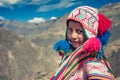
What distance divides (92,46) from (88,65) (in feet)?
0.73

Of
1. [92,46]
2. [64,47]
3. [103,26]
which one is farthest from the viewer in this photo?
[64,47]

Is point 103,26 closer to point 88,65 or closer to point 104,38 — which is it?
point 104,38

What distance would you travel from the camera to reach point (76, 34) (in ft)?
11.8

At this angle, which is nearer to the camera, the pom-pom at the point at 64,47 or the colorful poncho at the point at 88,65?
the colorful poncho at the point at 88,65

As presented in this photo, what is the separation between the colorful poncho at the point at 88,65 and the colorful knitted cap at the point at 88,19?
0.80 ft

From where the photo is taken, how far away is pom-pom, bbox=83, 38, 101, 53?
3182 mm

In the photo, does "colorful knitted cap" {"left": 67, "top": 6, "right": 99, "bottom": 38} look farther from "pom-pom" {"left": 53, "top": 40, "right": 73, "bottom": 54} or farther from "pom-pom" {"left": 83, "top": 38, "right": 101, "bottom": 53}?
"pom-pom" {"left": 53, "top": 40, "right": 73, "bottom": 54}

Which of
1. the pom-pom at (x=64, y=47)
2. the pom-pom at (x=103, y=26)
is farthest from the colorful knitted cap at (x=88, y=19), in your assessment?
the pom-pom at (x=64, y=47)

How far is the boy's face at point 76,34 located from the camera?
3575 mm

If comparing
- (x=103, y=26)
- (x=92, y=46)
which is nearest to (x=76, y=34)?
(x=103, y=26)

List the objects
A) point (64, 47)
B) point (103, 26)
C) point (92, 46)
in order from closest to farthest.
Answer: point (92, 46) → point (103, 26) → point (64, 47)

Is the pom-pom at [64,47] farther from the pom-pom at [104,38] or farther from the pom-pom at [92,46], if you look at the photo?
the pom-pom at [92,46]

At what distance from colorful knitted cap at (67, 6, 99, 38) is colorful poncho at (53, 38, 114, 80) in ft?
0.80

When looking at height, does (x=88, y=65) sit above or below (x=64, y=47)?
below
